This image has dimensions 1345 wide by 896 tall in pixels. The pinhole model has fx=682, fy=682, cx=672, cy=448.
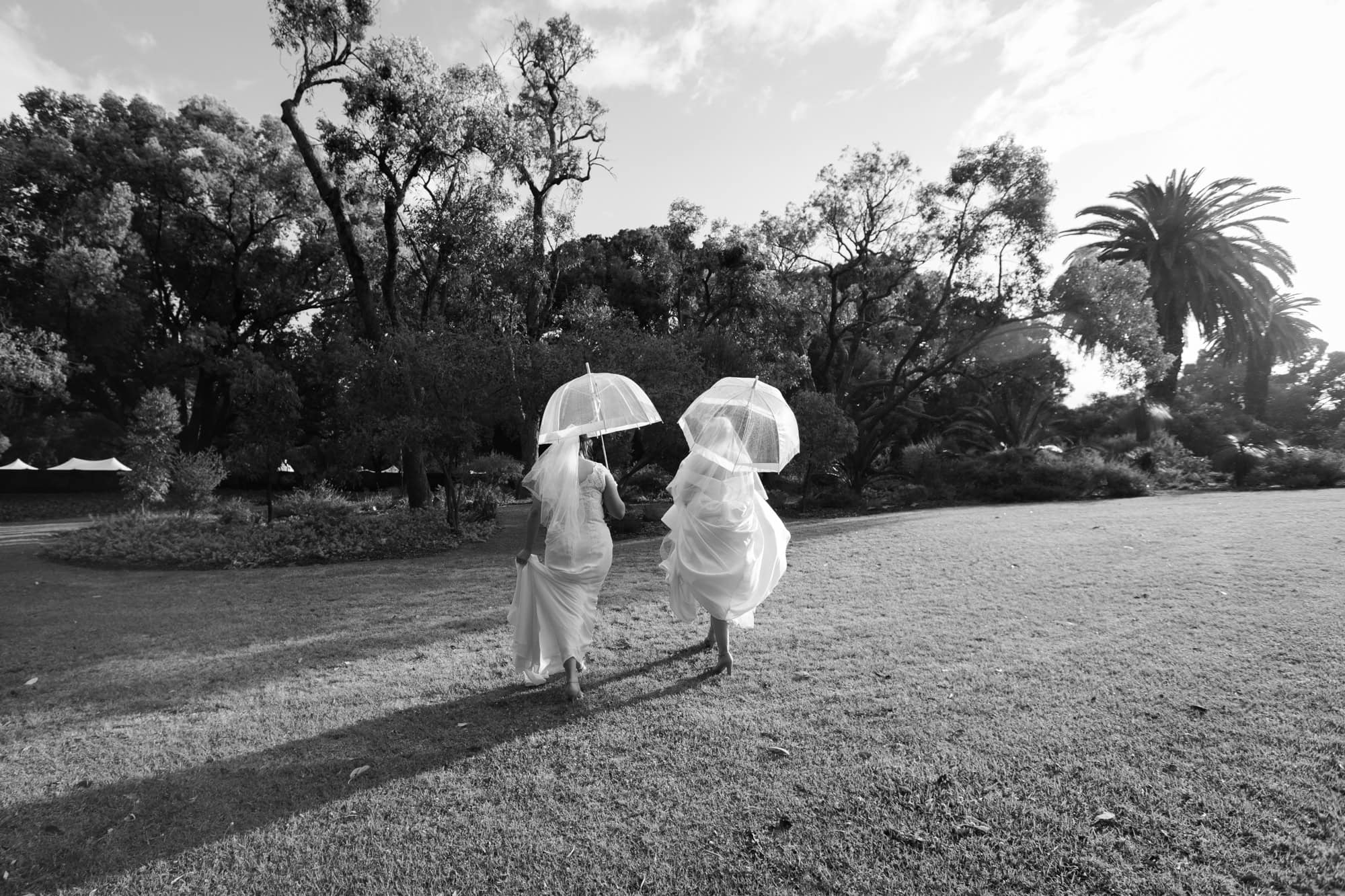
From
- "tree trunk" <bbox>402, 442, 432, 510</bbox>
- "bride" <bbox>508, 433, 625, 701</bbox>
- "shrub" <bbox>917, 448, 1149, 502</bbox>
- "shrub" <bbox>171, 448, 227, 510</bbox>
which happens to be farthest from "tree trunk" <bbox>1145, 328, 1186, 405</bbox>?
"shrub" <bbox>171, 448, 227, 510</bbox>

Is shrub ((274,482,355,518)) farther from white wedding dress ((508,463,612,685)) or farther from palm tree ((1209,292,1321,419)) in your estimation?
palm tree ((1209,292,1321,419))

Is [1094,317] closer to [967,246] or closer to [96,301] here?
[967,246]

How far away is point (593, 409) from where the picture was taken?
209 inches

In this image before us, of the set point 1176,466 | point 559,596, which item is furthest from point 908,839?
point 1176,466

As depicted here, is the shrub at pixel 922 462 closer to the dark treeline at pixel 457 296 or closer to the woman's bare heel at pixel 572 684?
the dark treeline at pixel 457 296

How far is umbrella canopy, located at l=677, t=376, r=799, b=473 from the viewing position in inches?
222

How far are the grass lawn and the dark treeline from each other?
7859 mm

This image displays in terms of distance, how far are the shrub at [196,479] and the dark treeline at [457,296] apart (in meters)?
0.74

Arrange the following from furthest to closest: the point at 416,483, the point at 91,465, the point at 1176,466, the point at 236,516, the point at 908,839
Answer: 1. the point at 91,465
2. the point at 1176,466
3. the point at 416,483
4. the point at 236,516
5. the point at 908,839

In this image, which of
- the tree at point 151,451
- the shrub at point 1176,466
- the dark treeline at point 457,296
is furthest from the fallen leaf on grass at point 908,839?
the tree at point 151,451

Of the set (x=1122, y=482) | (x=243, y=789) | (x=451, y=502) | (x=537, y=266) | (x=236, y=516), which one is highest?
(x=537, y=266)

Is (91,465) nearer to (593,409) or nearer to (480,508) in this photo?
(480,508)

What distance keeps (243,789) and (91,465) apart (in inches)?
1412

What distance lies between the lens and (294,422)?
18.4m
